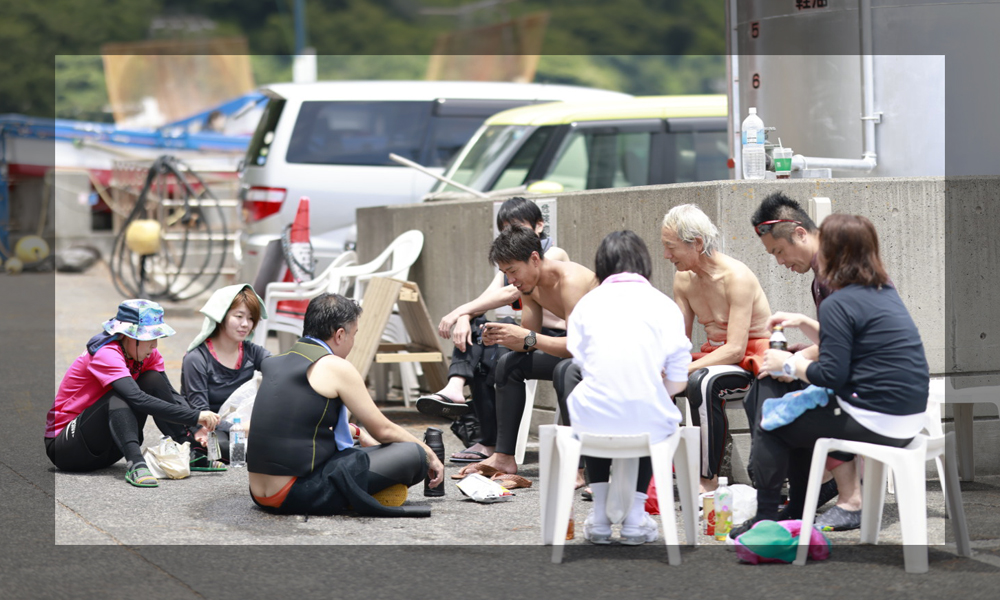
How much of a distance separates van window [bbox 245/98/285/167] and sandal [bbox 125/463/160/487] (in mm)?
7126

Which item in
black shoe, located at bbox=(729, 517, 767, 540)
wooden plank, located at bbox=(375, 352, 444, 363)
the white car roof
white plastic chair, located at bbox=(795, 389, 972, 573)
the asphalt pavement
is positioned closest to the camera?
the asphalt pavement

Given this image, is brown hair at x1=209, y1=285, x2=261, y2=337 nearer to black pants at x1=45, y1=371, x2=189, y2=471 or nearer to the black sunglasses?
black pants at x1=45, y1=371, x2=189, y2=471

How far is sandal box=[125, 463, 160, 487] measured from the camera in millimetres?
6285

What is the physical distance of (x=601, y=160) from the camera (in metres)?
11.5

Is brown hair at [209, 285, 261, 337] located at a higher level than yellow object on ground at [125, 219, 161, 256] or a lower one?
lower

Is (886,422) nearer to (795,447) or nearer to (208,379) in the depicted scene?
(795,447)

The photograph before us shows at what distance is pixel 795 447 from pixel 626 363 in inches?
31.1

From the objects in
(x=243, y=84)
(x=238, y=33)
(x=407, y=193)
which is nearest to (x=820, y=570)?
(x=407, y=193)

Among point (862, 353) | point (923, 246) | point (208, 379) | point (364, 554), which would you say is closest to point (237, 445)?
point (208, 379)

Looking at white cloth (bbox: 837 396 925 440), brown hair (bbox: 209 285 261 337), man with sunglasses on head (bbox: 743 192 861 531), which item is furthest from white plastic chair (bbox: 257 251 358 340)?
white cloth (bbox: 837 396 925 440)

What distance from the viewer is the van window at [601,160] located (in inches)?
445

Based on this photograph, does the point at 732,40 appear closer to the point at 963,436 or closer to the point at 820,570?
the point at 963,436

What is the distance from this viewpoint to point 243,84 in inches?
1257

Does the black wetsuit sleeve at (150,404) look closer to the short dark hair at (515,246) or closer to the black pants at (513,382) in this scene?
the black pants at (513,382)
